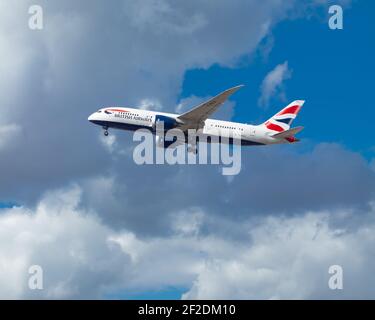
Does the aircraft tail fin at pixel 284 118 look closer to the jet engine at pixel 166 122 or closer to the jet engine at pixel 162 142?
the jet engine at pixel 162 142

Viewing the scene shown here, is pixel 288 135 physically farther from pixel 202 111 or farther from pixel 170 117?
pixel 170 117

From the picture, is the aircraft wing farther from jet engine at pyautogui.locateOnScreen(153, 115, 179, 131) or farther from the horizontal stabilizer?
the horizontal stabilizer

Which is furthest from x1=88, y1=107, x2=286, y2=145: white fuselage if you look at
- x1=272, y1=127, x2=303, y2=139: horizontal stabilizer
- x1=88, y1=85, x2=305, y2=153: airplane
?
x1=272, y1=127, x2=303, y2=139: horizontal stabilizer

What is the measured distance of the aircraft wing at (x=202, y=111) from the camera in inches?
4425

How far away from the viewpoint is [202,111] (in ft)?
390

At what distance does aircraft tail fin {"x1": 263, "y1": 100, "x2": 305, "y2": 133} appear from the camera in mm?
131750

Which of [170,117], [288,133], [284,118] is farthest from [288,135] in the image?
[170,117]

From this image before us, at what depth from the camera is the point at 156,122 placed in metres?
120

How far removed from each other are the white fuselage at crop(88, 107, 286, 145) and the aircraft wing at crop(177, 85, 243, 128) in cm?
187

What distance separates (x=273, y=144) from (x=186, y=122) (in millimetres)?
17018

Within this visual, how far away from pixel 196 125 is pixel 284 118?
21490 mm
